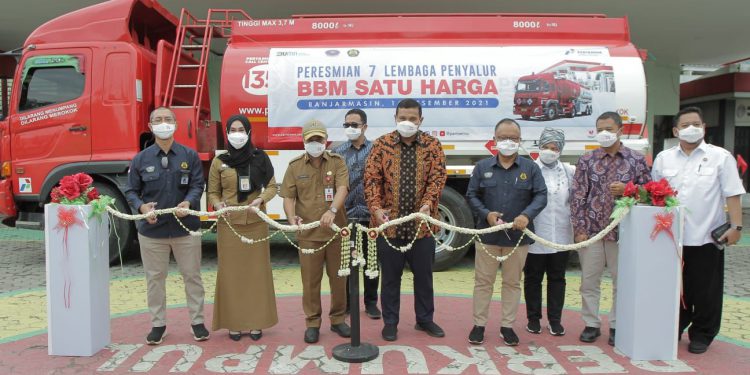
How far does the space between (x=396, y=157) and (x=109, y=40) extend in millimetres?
4317

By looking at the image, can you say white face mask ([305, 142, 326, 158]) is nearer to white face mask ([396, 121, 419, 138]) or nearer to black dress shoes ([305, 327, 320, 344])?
white face mask ([396, 121, 419, 138])

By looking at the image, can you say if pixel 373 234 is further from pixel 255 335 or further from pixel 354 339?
pixel 255 335

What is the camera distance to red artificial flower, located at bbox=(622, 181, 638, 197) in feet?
12.1

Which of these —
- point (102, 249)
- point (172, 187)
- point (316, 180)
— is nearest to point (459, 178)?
point (316, 180)

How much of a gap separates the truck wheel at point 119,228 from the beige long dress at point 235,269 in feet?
9.48

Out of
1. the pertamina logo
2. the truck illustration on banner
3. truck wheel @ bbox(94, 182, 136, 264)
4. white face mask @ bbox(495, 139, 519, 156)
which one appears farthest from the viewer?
the pertamina logo

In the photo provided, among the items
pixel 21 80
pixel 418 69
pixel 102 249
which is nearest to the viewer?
pixel 102 249

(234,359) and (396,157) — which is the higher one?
(396,157)

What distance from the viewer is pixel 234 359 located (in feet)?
12.1

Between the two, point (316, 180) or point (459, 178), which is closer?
point (316, 180)

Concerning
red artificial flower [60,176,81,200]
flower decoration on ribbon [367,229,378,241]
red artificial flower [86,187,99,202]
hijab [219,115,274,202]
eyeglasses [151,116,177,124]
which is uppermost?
eyeglasses [151,116,177,124]

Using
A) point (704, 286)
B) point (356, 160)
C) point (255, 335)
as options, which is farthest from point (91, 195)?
point (704, 286)

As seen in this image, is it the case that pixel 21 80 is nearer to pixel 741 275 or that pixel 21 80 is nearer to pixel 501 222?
pixel 501 222

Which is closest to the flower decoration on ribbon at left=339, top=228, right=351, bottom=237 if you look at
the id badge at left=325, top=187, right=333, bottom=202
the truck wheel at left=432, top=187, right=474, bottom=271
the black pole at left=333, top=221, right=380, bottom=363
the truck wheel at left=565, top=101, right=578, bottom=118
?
the black pole at left=333, top=221, right=380, bottom=363
